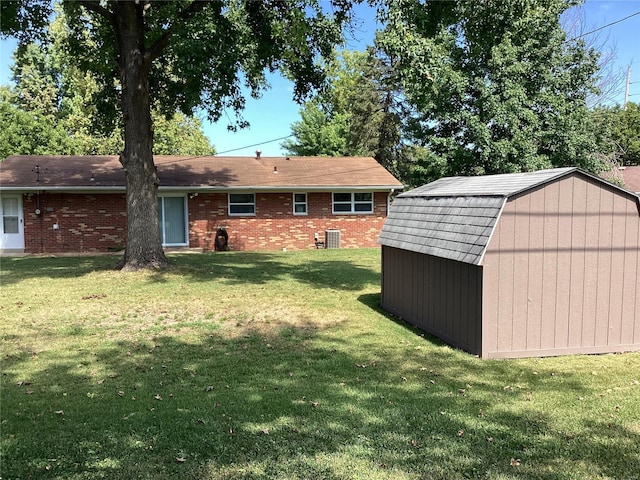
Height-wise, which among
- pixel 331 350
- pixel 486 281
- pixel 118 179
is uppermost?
pixel 118 179

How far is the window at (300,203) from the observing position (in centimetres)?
1991

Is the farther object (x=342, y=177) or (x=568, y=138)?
(x=342, y=177)

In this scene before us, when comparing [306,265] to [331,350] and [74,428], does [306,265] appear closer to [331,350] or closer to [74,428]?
[331,350]

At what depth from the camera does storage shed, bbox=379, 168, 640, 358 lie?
578 centimetres

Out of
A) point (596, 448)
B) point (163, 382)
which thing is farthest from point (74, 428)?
point (596, 448)

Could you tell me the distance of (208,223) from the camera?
19141mm

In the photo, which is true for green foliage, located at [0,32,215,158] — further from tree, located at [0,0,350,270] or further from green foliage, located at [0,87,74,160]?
tree, located at [0,0,350,270]

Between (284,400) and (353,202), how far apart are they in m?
16.4

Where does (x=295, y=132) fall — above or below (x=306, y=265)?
above

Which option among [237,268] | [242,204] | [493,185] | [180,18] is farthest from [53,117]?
[493,185]

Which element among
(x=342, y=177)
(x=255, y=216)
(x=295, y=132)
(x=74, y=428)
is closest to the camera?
(x=74, y=428)

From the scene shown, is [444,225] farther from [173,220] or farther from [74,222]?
[74,222]

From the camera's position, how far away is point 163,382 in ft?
16.0

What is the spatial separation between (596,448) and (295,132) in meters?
37.6
